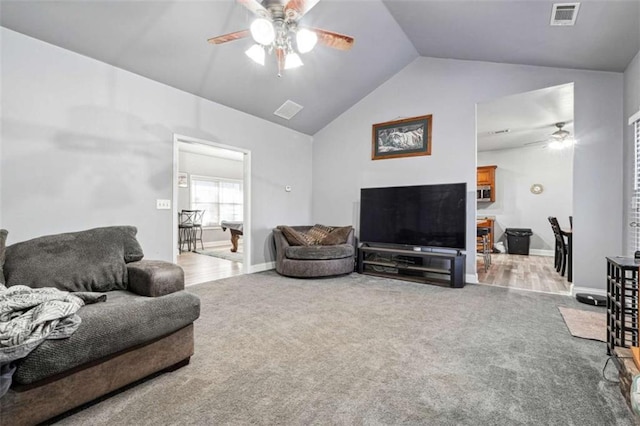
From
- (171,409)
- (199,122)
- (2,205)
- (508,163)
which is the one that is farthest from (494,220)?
(2,205)

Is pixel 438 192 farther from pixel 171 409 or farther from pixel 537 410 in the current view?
pixel 171 409

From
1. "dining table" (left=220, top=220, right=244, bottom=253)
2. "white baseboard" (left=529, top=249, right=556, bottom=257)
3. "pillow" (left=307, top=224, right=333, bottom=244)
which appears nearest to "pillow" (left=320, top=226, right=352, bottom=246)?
"pillow" (left=307, top=224, right=333, bottom=244)

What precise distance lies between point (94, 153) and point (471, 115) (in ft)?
16.4

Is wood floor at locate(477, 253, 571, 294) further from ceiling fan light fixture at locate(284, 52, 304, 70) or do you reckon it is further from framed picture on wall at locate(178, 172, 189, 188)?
framed picture on wall at locate(178, 172, 189, 188)

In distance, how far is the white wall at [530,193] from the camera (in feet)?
22.1

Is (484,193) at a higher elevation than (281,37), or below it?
below

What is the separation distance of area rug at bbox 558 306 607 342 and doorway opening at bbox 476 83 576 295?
1276 millimetres

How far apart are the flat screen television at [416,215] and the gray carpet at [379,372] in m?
1.31

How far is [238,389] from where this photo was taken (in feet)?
5.37

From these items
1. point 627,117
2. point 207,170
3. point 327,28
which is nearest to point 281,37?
point 327,28

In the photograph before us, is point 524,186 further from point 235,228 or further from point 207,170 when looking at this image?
point 207,170

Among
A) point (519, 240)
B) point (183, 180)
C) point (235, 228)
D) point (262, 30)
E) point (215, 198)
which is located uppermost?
point (262, 30)

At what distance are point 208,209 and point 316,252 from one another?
5439mm

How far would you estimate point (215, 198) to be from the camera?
877cm
